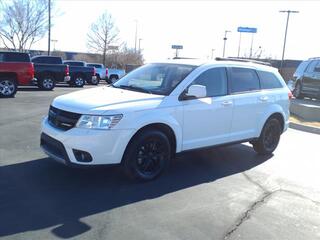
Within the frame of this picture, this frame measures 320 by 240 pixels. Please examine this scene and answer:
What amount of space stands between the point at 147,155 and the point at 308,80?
14.5m

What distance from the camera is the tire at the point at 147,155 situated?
5594 mm

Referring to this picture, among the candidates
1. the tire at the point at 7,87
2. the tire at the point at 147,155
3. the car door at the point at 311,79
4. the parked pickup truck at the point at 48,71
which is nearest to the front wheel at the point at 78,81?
the parked pickup truck at the point at 48,71

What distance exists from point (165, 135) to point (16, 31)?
1482 inches

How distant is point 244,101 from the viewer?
280 inches

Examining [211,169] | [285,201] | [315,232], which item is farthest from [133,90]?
[315,232]

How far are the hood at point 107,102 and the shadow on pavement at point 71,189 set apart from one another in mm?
802

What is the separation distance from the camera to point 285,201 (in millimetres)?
5547

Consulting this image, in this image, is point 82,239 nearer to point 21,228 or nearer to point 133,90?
point 21,228

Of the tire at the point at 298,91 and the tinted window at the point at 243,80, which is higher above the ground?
the tinted window at the point at 243,80

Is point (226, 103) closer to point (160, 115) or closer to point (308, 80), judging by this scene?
point (160, 115)

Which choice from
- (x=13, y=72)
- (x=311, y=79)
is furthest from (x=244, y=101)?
(x=311, y=79)

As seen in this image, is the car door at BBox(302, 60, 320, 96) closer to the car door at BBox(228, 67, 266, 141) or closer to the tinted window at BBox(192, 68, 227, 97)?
the car door at BBox(228, 67, 266, 141)

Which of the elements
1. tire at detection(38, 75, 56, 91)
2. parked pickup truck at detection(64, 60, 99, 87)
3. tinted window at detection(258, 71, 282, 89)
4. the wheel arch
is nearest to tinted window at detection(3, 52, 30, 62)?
tire at detection(38, 75, 56, 91)

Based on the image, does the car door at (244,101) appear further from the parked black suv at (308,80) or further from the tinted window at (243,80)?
the parked black suv at (308,80)
